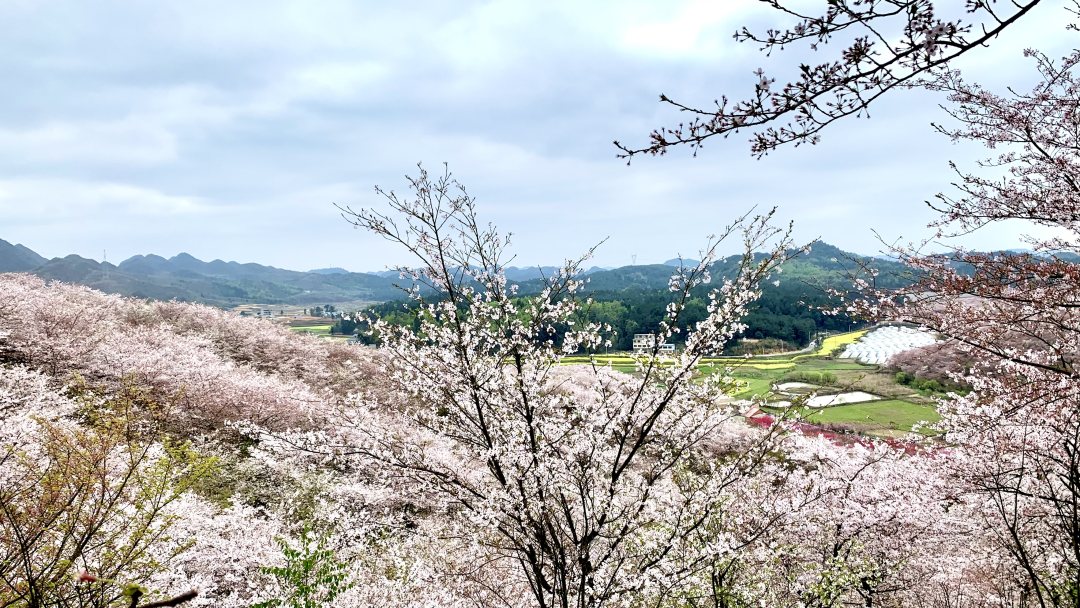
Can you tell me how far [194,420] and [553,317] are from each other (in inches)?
654

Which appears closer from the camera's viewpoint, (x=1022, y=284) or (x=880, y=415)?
(x=1022, y=284)

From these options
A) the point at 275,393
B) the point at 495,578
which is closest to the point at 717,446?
the point at 495,578

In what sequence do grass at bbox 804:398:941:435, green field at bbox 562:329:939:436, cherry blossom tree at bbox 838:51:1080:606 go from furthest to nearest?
grass at bbox 804:398:941:435 → green field at bbox 562:329:939:436 → cherry blossom tree at bbox 838:51:1080:606

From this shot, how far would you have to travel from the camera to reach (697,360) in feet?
19.0

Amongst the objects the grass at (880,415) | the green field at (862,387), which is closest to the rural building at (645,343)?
the green field at (862,387)

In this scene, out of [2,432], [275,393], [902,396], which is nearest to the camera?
[2,432]

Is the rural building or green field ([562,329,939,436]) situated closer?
the rural building

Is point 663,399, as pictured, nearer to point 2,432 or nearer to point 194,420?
point 2,432

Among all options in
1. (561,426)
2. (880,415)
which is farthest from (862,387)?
(880,415)

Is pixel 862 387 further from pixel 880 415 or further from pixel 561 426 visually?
pixel 880 415

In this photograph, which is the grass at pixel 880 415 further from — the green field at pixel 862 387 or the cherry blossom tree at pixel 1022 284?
the cherry blossom tree at pixel 1022 284

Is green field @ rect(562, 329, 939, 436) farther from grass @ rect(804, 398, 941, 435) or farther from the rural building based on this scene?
the rural building

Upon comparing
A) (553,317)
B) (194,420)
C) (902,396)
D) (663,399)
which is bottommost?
(902,396)

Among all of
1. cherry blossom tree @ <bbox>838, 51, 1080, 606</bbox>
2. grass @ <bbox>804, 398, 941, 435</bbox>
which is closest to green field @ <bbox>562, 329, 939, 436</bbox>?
grass @ <bbox>804, 398, 941, 435</bbox>
